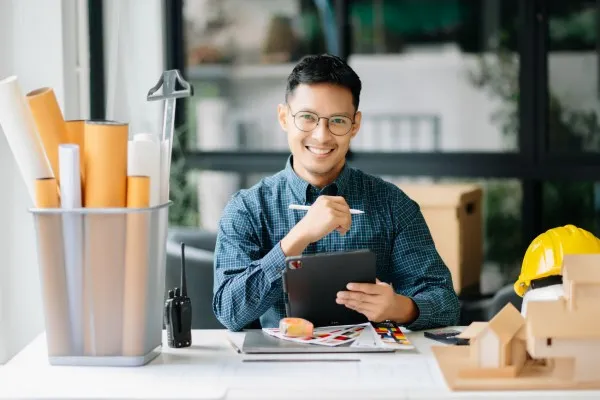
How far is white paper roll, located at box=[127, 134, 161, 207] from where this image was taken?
6.38 feet

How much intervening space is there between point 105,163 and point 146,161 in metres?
0.08

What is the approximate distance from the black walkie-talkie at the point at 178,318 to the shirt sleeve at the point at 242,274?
0.19 meters

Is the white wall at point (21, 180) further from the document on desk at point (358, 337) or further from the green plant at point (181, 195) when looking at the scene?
the document on desk at point (358, 337)

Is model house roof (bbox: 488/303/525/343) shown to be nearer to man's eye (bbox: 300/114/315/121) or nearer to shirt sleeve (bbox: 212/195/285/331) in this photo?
shirt sleeve (bbox: 212/195/285/331)

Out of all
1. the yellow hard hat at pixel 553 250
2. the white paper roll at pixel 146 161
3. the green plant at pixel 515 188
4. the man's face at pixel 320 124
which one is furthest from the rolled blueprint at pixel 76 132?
the green plant at pixel 515 188

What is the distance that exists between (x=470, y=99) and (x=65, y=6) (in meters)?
1.87

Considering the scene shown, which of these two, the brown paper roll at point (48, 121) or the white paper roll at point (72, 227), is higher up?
the brown paper roll at point (48, 121)

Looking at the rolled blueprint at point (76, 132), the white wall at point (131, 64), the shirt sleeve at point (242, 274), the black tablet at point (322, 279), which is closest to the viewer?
the rolled blueprint at point (76, 132)

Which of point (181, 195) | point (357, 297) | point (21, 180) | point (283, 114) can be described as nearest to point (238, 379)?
point (357, 297)

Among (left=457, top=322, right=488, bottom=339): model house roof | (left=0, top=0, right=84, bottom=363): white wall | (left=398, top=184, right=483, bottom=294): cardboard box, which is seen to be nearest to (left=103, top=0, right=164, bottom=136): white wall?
(left=0, top=0, right=84, bottom=363): white wall

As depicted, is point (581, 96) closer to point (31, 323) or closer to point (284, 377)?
point (31, 323)

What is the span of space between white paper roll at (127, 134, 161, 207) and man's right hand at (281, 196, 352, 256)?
0.38 metres

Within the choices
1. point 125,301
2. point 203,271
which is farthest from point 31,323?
point 125,301

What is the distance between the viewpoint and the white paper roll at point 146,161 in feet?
6.38
